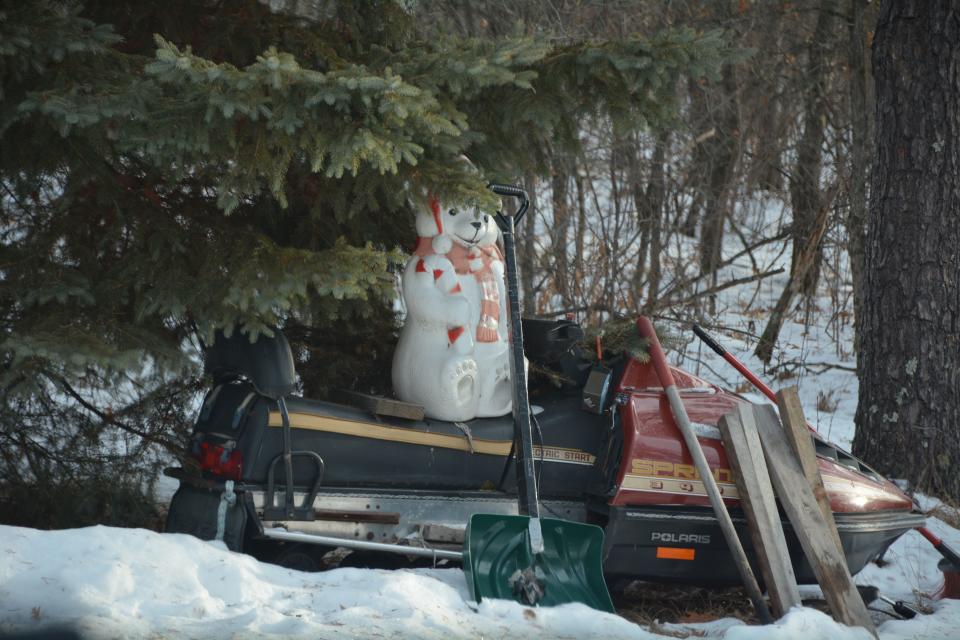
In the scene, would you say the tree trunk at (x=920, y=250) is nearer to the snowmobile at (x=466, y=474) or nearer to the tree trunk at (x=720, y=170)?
the snowmobile at (x=466, y=474)

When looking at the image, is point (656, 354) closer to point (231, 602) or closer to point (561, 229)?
point (231, 602)

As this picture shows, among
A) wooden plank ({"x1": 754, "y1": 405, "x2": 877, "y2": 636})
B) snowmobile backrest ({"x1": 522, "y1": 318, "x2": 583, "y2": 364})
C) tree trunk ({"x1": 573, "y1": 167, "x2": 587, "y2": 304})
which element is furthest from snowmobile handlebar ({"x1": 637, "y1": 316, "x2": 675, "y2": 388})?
tree trunk ({"x1": 573, "y1": 167, "x2": 587, "y2": 304})

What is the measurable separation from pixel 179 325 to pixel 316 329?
70 centimetres

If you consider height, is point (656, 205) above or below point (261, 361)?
above

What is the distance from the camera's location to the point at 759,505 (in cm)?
449

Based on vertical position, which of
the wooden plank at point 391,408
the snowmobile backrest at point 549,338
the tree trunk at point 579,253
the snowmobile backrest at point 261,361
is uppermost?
the tree trunk at point 579,253

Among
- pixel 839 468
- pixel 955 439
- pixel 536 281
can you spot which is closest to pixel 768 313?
pixel 536 281

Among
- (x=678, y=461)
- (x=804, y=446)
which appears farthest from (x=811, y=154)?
(x=678, y=461)

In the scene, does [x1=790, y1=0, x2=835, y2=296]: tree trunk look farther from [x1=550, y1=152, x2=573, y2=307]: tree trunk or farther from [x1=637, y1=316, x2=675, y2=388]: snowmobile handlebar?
[x1=637, y1=316, x2=675, y2=388]: snowmobile handlebar

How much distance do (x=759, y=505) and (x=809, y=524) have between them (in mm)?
221

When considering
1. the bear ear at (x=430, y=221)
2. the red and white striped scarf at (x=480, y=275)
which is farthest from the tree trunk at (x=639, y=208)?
the bear ear at (x=430, y=221)

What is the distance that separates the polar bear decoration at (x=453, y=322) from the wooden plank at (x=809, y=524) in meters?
1.20

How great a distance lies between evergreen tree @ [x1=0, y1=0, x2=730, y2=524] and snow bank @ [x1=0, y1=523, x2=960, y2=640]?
65 cm

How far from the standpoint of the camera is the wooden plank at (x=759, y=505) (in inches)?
171
